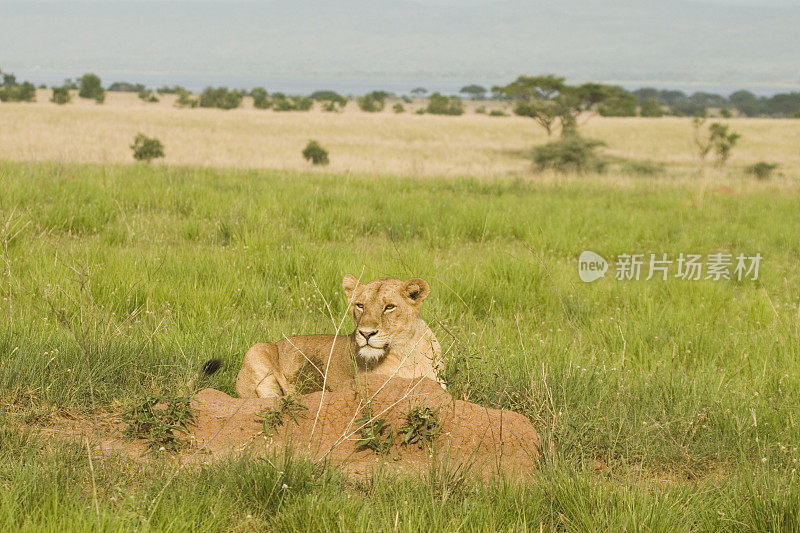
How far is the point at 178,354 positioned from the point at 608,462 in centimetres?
279

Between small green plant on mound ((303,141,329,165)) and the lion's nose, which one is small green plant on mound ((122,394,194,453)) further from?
small green plant on mound ((303,141,329,165))

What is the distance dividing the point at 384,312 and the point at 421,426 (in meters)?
0.65

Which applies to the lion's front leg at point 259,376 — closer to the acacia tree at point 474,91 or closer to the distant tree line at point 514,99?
the distant tree line at point 514,99

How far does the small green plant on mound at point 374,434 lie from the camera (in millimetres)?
4066

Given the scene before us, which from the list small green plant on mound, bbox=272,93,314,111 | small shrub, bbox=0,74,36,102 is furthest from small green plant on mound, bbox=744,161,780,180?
small shrub, bbox=0,74,36,102

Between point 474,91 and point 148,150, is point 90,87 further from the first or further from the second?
point 474,91

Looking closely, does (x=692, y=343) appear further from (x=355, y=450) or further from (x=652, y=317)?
(x=355, y=450)

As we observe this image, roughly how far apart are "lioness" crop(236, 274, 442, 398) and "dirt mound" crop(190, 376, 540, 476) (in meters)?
0.16

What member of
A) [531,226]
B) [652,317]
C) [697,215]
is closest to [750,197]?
[697,215]

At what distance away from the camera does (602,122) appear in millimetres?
74438

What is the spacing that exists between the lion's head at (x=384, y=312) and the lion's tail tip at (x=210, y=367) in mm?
942

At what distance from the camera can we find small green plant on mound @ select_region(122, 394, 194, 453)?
407cm

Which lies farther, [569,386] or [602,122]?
[602,122]

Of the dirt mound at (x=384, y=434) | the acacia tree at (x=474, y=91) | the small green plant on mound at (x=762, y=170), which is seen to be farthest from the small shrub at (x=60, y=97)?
the acacia tree at (x=474, y=91)
